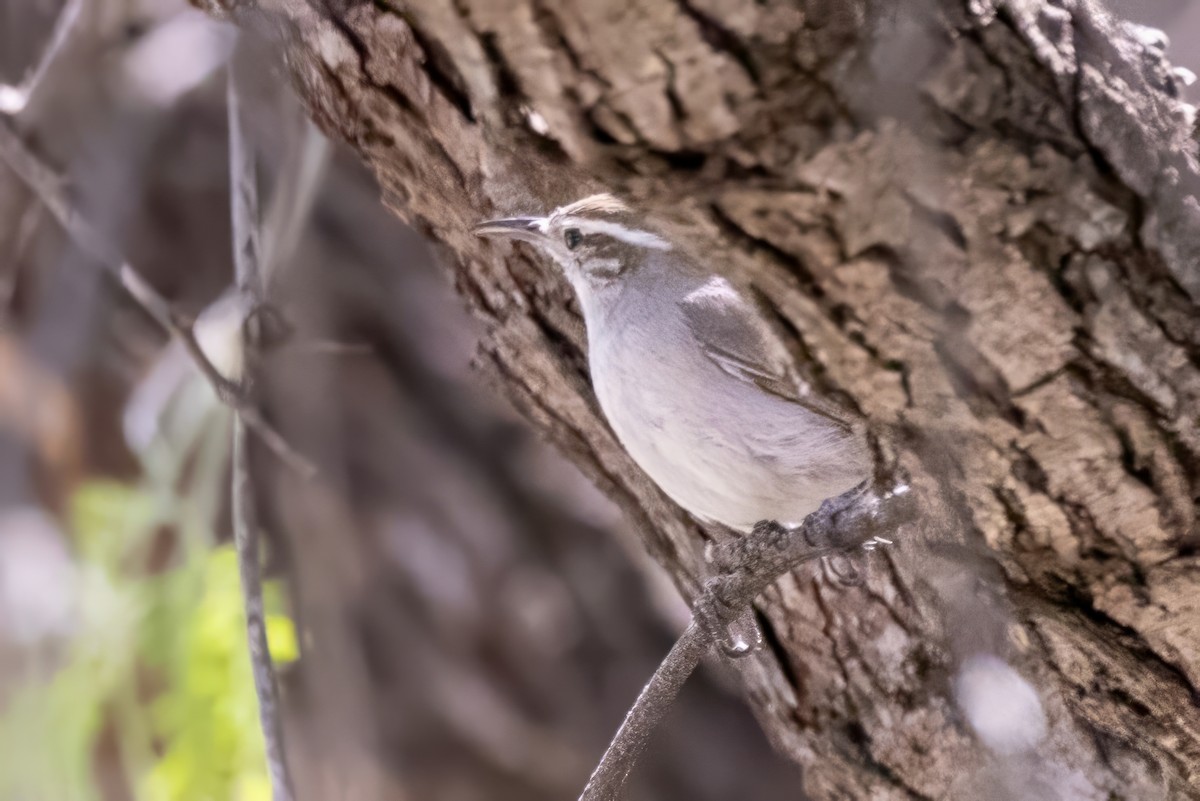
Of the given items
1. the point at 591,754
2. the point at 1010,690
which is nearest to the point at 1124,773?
the point at 1010,690

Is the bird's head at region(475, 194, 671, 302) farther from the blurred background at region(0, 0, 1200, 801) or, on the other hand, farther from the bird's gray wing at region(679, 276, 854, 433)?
the blurred background at region(0, 0, 1200, 801)

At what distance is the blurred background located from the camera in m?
3.32

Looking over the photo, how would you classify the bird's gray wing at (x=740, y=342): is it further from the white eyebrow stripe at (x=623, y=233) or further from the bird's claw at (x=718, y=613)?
the bird's claw at (x=718, y=613)

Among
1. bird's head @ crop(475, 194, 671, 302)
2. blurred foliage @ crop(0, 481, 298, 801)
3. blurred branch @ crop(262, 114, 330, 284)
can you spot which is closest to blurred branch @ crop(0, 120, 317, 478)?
blurred branch @ crop(262, 114, 330, 284)

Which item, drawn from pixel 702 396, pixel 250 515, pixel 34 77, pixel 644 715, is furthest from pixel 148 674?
pixel 702 396

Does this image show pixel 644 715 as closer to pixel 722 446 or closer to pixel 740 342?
pixel 722 446

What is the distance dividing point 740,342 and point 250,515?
112 centimetres

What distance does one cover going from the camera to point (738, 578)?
1.71 m

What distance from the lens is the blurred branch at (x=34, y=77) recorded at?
9.81 ft

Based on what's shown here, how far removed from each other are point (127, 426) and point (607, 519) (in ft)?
5.85

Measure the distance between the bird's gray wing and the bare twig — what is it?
102 centimetres

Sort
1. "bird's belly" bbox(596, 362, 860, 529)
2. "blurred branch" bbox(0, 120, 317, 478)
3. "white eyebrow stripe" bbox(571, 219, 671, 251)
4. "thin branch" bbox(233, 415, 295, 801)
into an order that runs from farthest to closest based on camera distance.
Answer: "blurred branch" bbox(0, 120, 317, 478), "thin branch" bbox(233, 415, 295, 801), "white eyebrow stripe" bbox(571, 219, 671, 251), "bird's belly" bbox(596, 362, 860, 529)

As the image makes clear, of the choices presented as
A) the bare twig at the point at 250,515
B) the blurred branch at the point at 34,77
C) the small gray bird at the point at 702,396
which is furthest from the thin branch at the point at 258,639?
the blurred branch at the point at 34,77

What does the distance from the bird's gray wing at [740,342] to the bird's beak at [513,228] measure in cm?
32
